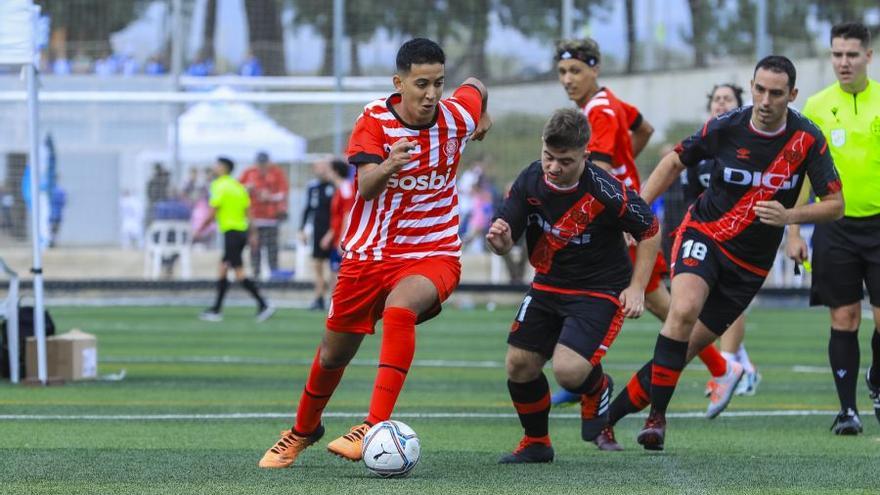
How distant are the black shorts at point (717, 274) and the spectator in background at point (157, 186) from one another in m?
17.0

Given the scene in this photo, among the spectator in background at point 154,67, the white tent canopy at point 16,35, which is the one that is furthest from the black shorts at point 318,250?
the white tent canopy at point 16,35

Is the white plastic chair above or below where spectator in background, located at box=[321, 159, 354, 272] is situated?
below

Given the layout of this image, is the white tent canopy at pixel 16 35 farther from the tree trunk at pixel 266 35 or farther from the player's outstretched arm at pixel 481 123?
the tree trunk at pixel 266 35

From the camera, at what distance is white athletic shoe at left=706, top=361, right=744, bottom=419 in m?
9.27

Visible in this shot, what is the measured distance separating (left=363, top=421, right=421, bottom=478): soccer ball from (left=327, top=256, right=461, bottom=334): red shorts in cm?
69

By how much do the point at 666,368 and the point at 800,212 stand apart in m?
1.10

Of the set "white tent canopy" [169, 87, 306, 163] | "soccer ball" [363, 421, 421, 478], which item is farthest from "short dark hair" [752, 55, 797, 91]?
"white tent canopy" [169, 87, 306, 163]

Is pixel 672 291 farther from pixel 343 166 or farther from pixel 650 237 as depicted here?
pixel 343 166

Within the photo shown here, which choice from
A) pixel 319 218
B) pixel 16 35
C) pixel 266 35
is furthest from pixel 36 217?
pixel 266 35

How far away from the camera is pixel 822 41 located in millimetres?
24172

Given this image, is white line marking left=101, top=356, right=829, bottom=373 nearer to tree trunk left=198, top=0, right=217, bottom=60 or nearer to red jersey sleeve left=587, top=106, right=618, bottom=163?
red jersey sleeve left=587, top=106, right=618, bottom=163

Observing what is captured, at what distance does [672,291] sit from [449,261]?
5.00 ft

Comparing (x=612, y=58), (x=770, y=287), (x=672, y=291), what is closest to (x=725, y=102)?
(x=672, y=291)

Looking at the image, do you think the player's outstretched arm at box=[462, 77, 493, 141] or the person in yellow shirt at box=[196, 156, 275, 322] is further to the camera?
the person in yellow shirt at box=[196, 156, 275, 322]
